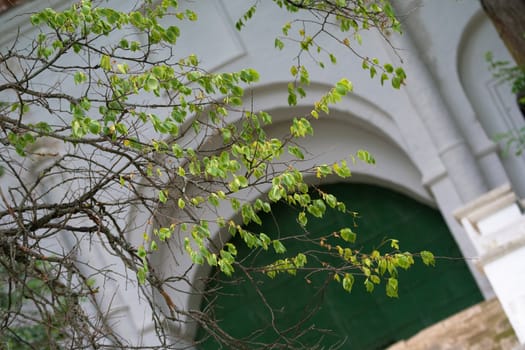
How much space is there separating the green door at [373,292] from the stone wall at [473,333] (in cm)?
290

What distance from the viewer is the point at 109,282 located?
39.3 feet

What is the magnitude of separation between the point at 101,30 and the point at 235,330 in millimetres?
7242

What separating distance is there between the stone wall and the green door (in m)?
2.90

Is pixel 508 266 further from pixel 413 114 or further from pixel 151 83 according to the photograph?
pixel 413 114

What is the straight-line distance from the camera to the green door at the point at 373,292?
11977mm

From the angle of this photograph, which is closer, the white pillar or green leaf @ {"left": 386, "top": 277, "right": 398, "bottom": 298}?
green leaf @ {"left": 386, "top": 277, "right": 398, "bottom": 298}

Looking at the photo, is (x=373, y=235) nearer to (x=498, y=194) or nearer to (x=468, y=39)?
(x=468, y=39)

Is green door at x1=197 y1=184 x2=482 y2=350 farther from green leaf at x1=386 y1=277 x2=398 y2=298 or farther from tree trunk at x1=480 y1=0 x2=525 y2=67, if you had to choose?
Result: green leaf at x1=386 y1=277 x2=398 y2=298

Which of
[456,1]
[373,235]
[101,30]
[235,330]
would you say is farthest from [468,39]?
[101,30]

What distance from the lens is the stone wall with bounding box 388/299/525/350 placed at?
24.8ft

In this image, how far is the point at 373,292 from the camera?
39.9 ft

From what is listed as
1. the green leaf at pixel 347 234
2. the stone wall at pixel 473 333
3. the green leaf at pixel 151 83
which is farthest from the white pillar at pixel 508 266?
the green leaf at pixel 151 83

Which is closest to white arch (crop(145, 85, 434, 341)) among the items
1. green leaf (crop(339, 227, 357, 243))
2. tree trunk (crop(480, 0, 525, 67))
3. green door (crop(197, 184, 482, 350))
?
green door (crop(197, 184, 482, 350))

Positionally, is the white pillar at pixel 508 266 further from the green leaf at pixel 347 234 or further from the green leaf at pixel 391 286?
the green leaf at pixel 347 234
